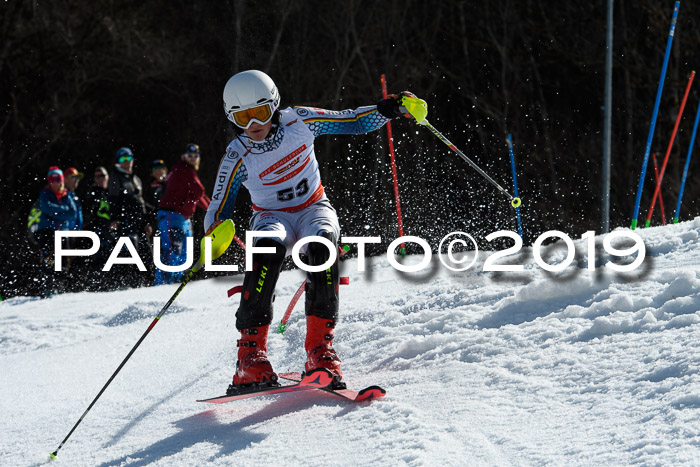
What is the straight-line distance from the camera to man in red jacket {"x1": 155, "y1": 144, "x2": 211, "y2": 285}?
8219mm

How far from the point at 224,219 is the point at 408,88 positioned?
13.5 m

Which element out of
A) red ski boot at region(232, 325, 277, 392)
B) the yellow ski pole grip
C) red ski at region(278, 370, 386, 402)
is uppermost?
the yellow ski pole grip

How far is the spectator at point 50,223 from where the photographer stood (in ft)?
28.2

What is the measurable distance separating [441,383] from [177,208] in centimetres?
542

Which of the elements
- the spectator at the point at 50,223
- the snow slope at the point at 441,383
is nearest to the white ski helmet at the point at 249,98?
the snow slope at the point at 441,383

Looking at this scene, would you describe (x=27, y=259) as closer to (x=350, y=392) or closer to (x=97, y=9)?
(x=97, y=9)

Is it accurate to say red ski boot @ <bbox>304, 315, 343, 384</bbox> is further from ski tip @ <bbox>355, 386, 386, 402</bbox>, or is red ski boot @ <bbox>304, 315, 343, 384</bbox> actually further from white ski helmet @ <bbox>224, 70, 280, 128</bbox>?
white ski helmet @ <bbox>224, 70, 280, 128</bbox>

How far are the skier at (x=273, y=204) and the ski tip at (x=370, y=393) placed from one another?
20 centimetres

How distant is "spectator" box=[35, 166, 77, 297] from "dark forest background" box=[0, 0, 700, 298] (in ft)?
16.2

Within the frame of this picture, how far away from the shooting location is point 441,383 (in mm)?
3361

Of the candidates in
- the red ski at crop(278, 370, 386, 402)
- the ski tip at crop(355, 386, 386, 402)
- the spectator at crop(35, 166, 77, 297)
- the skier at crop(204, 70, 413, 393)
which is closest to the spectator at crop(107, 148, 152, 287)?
the spectator at crop(35, 166, 77, 297)

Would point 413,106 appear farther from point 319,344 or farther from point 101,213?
point 101,213

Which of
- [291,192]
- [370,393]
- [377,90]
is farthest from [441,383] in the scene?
[377,90]

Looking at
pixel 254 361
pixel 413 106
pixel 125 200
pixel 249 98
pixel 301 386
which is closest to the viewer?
pixel 301 386
